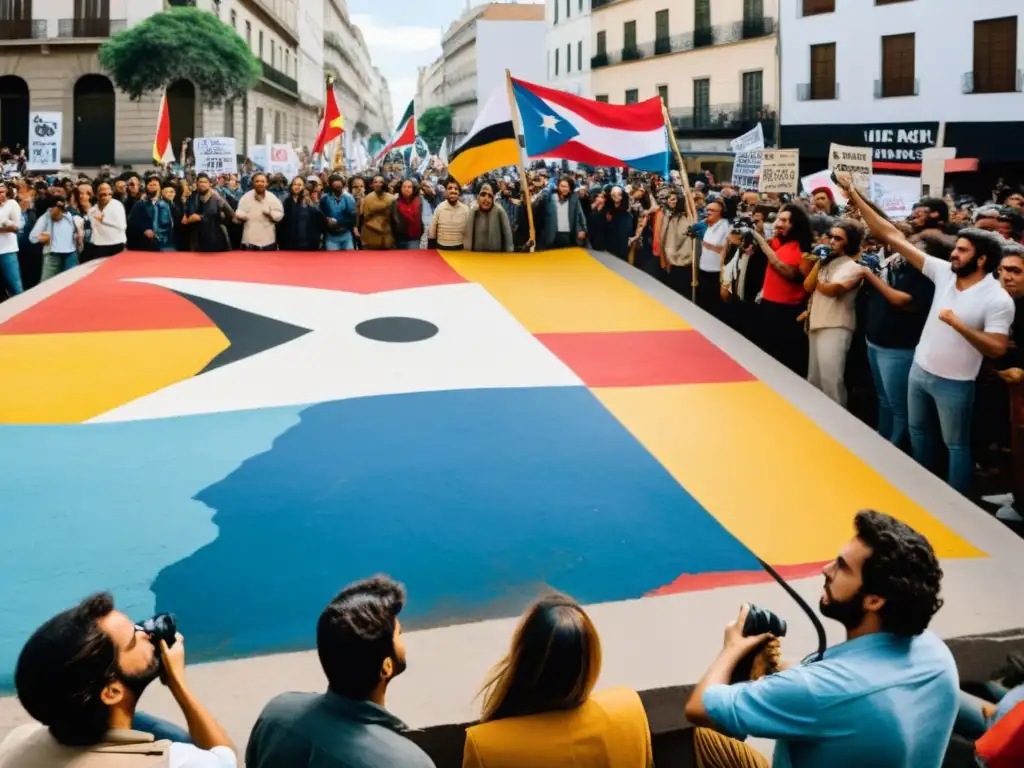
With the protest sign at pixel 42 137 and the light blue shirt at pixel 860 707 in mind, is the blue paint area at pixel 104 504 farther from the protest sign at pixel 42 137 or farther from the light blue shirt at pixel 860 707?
the protest sign at pixel 42 137

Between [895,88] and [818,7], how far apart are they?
4126mm

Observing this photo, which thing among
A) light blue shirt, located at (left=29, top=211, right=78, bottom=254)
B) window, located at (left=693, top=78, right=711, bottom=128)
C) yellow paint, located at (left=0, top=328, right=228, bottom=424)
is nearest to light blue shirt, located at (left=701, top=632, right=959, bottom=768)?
yellow paint, located at (left=0, top=328, right=228, bottom=424)

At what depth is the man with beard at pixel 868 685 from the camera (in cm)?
224

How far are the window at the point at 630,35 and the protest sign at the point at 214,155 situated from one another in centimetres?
2923

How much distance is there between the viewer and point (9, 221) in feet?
33.2

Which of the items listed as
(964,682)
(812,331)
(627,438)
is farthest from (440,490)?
(812,331)

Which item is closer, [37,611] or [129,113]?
[37,611]

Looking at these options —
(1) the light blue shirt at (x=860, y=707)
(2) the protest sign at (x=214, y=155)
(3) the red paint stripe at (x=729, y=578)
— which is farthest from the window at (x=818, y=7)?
(1) the light blue shirt at (x=860, y=707)

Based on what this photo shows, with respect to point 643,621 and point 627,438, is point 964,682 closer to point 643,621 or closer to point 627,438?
point 643,621

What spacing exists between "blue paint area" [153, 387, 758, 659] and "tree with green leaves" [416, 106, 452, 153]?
100405 millimetres

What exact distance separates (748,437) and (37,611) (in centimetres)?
388

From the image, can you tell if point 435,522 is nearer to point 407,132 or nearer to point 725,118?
point 407,132

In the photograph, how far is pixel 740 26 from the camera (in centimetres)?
3494

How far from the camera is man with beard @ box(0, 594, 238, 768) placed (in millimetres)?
1989
